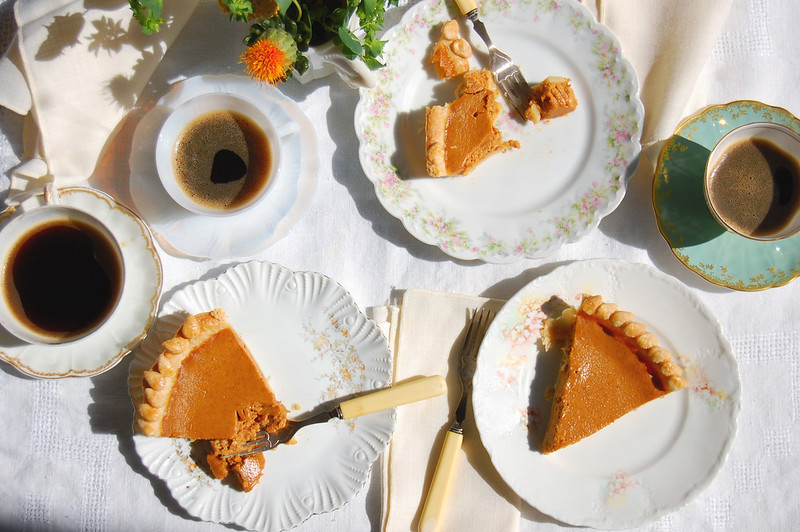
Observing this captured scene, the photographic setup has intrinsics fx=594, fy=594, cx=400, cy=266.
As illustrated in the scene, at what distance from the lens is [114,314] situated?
5.90 ft

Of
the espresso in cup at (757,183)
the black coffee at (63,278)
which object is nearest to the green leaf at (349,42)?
the black coffee at (63,278)

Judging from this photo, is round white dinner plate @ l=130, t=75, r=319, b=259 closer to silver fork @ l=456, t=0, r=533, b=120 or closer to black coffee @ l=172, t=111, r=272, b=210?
black coffee @ l=172, t=111, r=272, b=210

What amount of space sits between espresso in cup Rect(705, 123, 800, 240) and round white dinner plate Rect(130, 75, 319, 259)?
134 centimetres

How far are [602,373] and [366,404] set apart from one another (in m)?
0.77

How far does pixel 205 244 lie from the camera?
6.20 ft

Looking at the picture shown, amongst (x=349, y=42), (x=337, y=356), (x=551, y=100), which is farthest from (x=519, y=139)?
(x=337, y=356)

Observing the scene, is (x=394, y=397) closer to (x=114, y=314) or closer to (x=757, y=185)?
(x=114, y=314)

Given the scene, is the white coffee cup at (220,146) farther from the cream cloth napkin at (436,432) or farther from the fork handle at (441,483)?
the fork handle at (441,483)

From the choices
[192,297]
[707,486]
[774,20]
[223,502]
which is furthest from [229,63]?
[707,486]

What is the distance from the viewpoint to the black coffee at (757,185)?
1.91 meters

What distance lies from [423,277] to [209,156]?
0.80m

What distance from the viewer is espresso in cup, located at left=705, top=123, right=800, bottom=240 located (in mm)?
1901

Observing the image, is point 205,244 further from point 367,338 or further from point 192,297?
point 367,338

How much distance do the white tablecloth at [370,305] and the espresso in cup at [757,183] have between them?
232 mm
